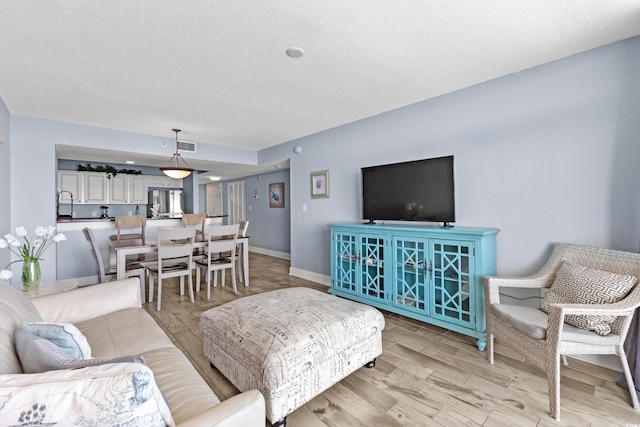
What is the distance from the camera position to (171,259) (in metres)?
3.77

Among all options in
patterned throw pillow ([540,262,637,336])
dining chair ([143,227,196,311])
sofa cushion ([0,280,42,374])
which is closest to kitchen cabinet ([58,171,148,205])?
dining chair ([143,227,196,311])

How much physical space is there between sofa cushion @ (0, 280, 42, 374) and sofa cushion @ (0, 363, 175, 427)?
1.01 ft

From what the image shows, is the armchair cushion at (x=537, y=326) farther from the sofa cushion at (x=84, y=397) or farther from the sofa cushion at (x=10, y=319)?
the sofa cushion at (x=10, y=319)

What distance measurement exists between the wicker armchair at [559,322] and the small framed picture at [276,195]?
16.1ft

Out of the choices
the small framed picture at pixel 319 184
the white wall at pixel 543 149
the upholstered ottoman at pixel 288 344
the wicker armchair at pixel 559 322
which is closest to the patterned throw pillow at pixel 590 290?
the wicker armchair at pixel 559 322

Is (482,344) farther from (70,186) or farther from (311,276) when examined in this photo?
(70,186)

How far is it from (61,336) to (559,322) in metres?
2.45

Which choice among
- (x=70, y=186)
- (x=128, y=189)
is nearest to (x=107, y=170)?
(x=128, y=189)

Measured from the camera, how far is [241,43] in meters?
2.01

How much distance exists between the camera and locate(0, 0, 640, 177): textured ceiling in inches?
66.2

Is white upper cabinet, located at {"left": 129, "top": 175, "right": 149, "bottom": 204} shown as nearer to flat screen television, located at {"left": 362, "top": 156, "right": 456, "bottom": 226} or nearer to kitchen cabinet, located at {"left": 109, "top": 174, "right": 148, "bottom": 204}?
kitchen cabinet, located at {"left": 109, "top": 174, "right": 148, "bottom": 204}

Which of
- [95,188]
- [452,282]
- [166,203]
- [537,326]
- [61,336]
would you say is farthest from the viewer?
[166,203]

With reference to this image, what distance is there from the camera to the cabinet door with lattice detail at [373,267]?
304 centimetres

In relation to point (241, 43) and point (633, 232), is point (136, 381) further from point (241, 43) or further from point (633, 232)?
point (633, 232)
